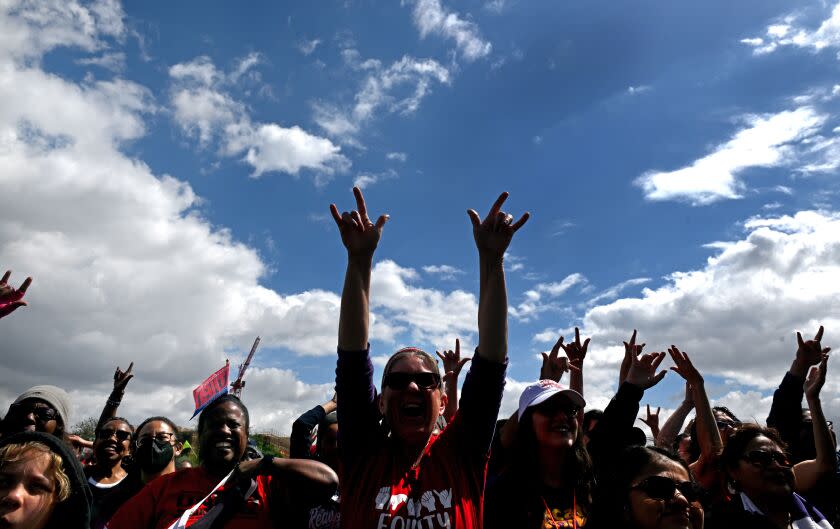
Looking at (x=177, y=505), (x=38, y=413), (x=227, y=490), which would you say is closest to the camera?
(x=227, y=490)

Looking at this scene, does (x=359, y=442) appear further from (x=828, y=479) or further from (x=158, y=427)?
(x=828, y=479)

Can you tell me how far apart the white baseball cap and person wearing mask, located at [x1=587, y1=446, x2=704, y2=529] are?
1.75ft

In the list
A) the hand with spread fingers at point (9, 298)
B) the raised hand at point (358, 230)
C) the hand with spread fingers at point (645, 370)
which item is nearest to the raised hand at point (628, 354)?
the hand with spread fingers at point (645, 370)

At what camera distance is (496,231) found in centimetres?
326

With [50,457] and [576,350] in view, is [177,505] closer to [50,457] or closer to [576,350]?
[50,457]

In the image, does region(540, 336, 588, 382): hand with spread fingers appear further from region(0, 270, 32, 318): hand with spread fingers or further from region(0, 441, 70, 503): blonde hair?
region(0, 270, 32, 318): hand with spread fingers

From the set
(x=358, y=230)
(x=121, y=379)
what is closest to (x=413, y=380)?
(x=358, y=230)

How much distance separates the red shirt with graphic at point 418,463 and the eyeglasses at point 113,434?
4.03 meters

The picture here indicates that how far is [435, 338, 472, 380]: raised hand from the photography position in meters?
6.11

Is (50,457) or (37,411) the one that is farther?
(37,411)

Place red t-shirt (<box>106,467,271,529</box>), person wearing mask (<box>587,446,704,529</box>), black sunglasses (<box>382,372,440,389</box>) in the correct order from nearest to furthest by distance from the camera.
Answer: person wearing mask (<box>587,446,704,529</box>) → black sunglasses (<box>382,372,440,389</box>) → red t-shirt (<box>106,467,271,529</box>)

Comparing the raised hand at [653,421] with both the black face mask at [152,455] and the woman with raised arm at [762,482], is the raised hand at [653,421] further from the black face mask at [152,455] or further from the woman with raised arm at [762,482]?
the black face mask at [152,455]

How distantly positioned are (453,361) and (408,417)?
329 cm

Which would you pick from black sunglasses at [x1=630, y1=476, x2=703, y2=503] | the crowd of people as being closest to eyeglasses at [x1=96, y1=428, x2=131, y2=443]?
the crowd of people
